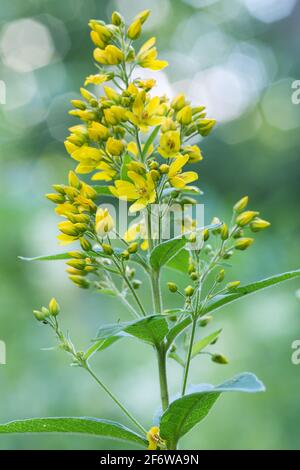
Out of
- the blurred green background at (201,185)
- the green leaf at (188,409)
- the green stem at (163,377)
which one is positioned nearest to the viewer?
the green leaf at (188,409)

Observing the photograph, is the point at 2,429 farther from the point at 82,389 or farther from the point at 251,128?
the point at 251,128

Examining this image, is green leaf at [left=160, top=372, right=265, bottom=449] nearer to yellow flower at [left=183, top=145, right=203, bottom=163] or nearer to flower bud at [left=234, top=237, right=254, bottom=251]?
flower bud at [left=234, top=237, right=254, bottom=251]

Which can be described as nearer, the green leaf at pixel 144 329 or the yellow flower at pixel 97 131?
the green leaf at pixel 144 329

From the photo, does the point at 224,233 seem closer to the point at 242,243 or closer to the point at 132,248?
the point at 242,243

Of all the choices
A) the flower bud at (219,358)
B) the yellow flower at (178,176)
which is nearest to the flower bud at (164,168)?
the yellow flower at (178,176)

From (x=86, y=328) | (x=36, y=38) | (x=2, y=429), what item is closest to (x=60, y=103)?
(x=36, y=38)

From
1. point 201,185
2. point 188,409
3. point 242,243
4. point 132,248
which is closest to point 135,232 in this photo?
point 132,248

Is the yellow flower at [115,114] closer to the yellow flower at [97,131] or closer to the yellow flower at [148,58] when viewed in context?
the yellow flower at [97,131]
